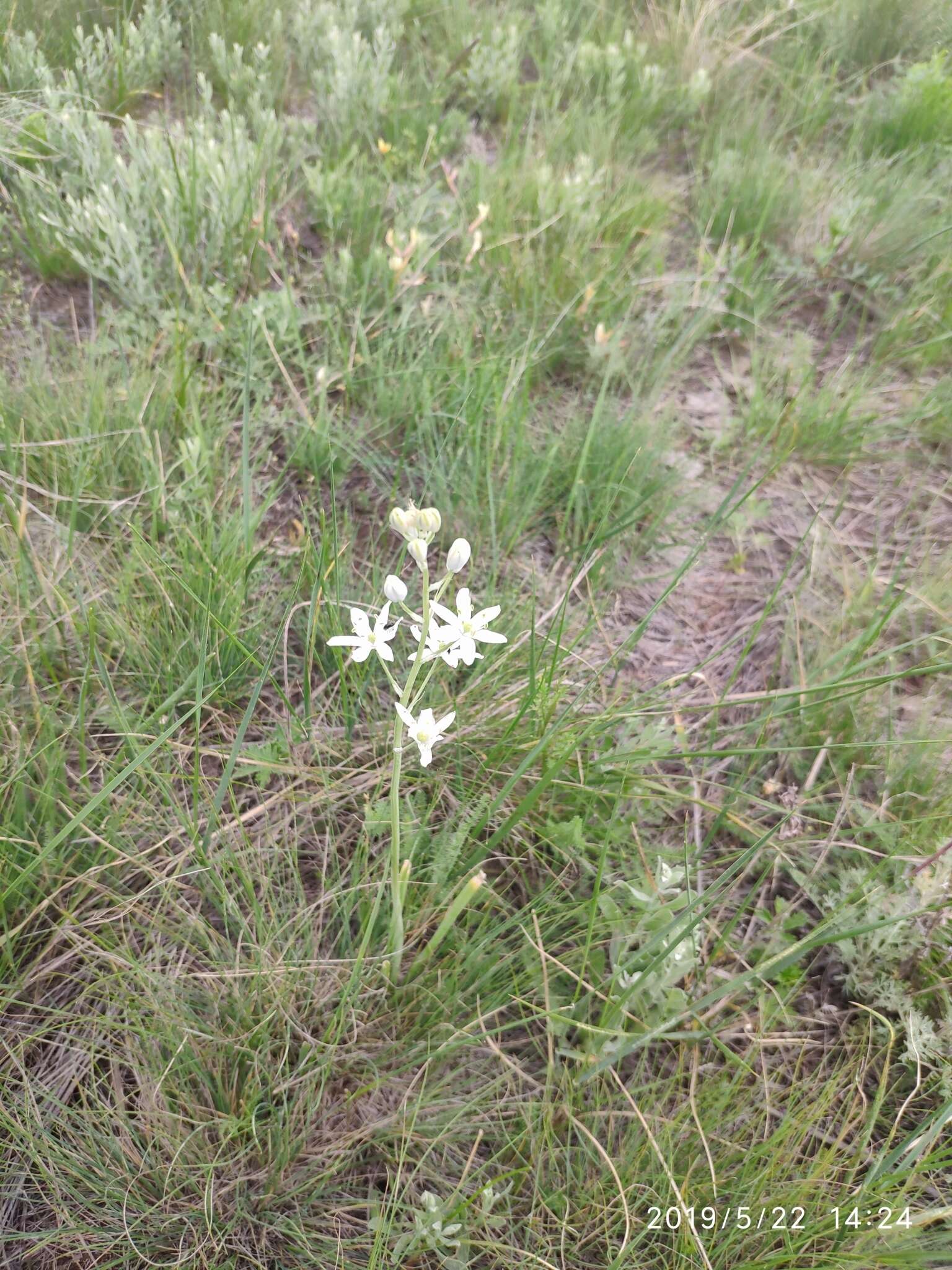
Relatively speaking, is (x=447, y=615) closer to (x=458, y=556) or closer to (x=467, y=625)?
(x=467, y=625)

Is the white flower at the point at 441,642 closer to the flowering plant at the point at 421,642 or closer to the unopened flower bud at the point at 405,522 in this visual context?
the flowering plant at the point at 421,642

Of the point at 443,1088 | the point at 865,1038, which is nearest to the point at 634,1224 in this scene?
the point at 443,1088

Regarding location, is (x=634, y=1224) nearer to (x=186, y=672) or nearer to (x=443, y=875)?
(x=443, y=875)

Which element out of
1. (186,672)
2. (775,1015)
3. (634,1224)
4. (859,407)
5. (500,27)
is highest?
(500,27)

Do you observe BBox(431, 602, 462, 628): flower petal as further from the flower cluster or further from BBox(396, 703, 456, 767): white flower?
BBox(396, 703, 456, 767): white flower
